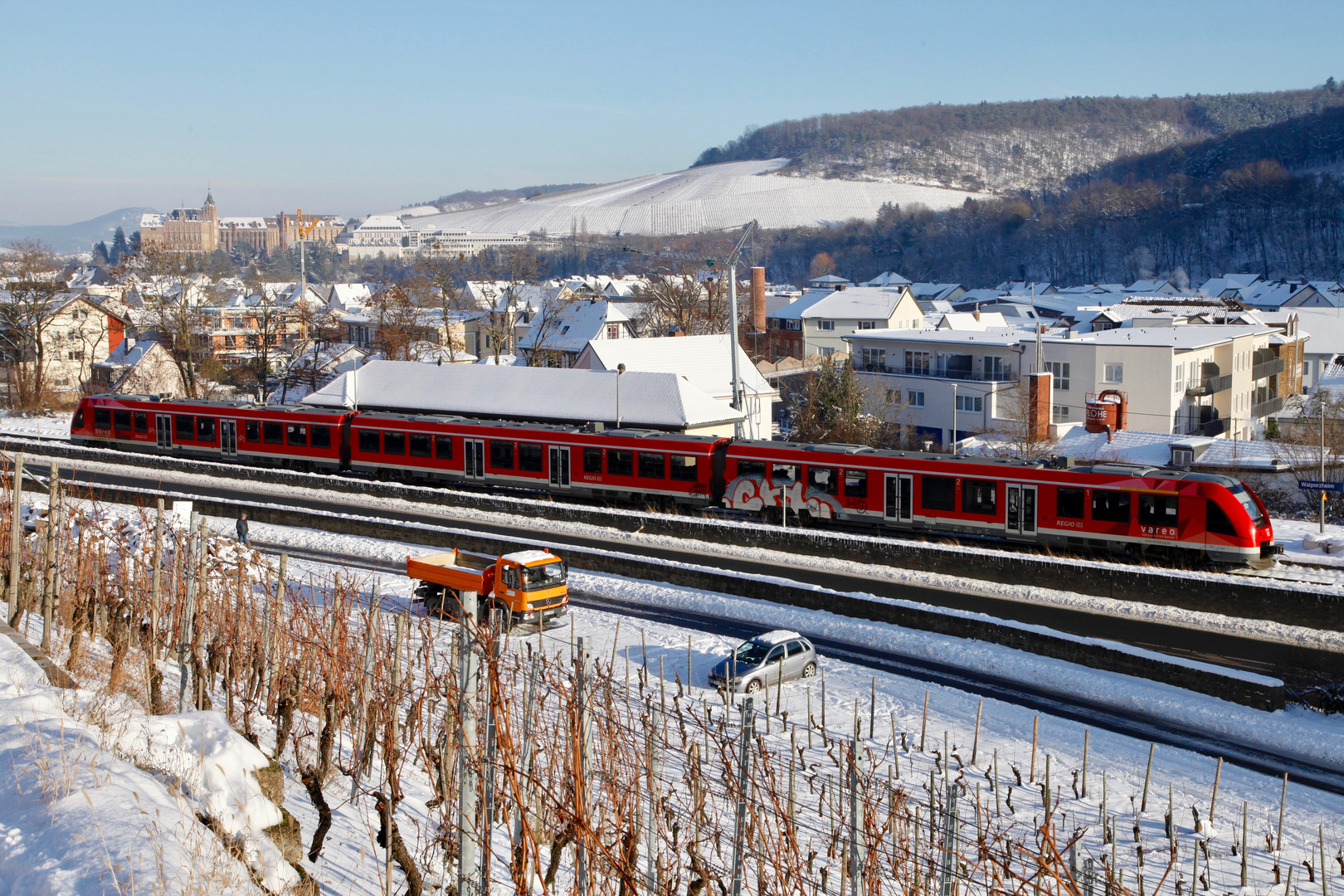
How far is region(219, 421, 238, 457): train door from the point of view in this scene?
132 feet

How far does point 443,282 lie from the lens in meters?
62.4

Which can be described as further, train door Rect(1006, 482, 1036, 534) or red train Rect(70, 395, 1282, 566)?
train door Rect(1006, 482, 1036, 534)

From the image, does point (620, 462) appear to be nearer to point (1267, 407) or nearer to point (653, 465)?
point (653, 465)

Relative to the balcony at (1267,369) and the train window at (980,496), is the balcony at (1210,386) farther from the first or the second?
the train window at (980,496)

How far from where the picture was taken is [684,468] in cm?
3142

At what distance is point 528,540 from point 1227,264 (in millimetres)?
174588

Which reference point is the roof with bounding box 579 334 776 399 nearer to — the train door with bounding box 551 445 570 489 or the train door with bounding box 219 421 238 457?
the train door with bounding box 219 421 238 457

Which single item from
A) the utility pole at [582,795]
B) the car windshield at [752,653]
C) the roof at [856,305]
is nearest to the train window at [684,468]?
the car windshield at [752,653]

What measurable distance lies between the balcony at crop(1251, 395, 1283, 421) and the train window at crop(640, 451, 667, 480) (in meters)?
45.7

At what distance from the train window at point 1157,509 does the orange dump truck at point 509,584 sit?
13.2 meters

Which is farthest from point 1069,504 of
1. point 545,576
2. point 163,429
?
point 163,429

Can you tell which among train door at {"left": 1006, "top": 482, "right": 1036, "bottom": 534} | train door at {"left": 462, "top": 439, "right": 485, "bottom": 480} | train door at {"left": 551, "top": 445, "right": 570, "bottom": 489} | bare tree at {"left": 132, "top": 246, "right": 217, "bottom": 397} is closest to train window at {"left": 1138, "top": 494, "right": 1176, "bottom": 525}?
train door at {"left": 1006, "top": 482, "right": 1036, "bottom": 534}

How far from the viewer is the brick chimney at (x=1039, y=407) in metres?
49.8

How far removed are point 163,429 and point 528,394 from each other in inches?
542
